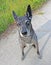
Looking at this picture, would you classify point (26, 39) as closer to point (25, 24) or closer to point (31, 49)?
point (25, 24)

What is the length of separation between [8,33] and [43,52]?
143cm

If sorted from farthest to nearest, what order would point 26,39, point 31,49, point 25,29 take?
1. point 31,49
2. point 26,39
3. point 25,29

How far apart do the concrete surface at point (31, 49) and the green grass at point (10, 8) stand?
1.21 ft

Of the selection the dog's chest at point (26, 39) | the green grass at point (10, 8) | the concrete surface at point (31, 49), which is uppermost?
the dog's chest at point (26, 39)

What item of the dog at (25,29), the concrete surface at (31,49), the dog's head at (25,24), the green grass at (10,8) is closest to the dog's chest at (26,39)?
the dog at (25,29)

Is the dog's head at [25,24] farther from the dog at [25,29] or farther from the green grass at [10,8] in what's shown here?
the green grass at [10,8]

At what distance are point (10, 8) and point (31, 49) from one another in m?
2.18

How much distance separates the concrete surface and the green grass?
37cm

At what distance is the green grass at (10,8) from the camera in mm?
6716

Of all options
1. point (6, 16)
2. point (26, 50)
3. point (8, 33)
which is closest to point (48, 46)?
point (26, 50)

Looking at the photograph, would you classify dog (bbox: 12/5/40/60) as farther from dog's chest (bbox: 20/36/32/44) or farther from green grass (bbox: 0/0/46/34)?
green grass (bbox: 0/0/46/34)

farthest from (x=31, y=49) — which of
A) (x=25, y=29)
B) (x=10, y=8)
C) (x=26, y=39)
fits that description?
(x=10, y=8)

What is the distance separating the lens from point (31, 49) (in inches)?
217

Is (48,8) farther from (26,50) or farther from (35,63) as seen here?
(35,63)
